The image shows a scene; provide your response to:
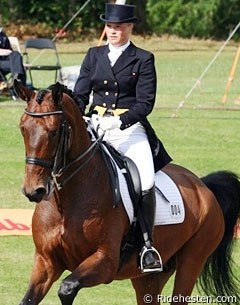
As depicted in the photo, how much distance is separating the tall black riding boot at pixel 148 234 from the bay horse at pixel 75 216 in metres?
0.10

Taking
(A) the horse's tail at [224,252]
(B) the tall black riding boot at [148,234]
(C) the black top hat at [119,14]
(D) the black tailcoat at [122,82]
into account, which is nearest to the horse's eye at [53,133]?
(D) the black tailcoat at [122,82]

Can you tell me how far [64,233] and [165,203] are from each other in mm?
1183

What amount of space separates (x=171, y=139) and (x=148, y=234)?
10290mm

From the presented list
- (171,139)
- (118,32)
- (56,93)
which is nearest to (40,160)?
(56,93)

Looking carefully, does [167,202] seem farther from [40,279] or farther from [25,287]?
[25,287]

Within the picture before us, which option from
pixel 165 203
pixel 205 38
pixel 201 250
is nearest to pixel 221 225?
pixel 201 250

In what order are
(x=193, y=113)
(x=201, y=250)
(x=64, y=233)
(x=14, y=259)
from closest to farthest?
(x=64, y=233)
(x=201, y=250)
(x=14, y=259)
(x=193, y=113)

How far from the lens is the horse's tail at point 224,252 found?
8.11 meters

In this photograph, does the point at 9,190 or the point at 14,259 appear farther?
the point at 9,190

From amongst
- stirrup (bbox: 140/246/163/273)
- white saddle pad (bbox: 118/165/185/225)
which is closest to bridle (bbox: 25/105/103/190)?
stirrup (bbox: 140/246/163/273)

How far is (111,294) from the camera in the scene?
8656mm

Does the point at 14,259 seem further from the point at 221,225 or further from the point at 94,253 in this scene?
the point at 94,253

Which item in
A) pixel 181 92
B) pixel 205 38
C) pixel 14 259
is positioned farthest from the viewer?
pixel 205 38

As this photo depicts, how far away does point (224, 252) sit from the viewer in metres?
8.18
